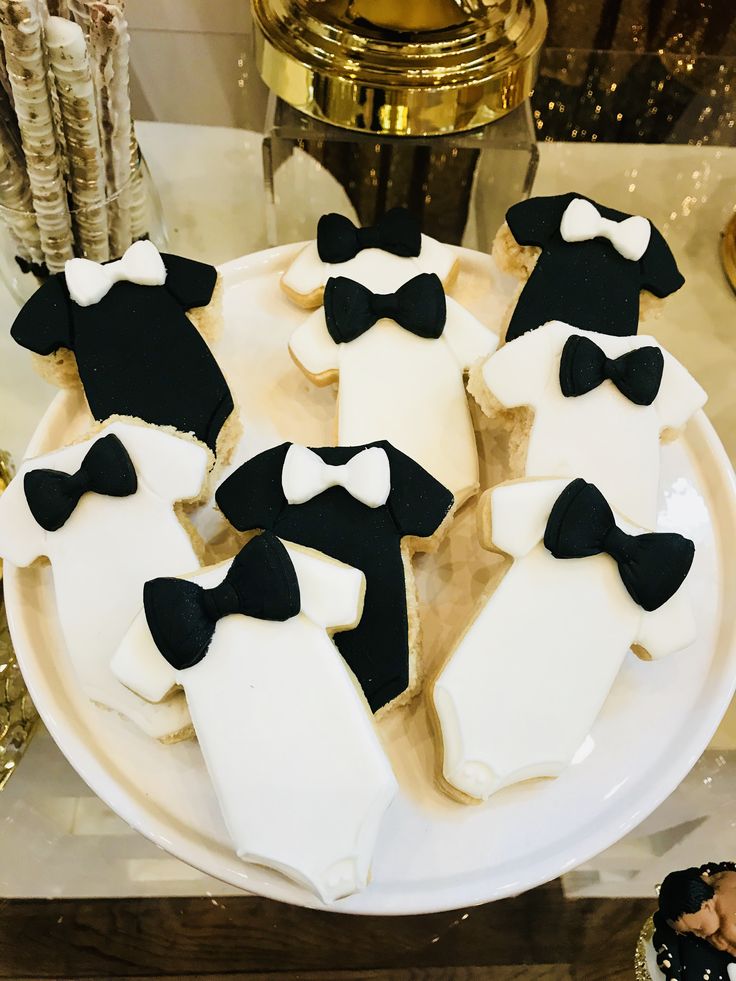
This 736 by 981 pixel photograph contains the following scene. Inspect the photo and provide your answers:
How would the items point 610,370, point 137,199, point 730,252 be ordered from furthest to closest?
point 730,252 < point 137,199 < point 610,370

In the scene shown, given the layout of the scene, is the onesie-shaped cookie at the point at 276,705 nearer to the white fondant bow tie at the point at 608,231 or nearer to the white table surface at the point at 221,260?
the white table surface at the point at 221,260

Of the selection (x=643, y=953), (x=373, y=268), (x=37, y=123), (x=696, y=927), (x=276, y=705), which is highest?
(x=37, y=123)

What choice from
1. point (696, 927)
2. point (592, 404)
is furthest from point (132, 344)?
point (696, 927)

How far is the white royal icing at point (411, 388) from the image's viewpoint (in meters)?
0.69

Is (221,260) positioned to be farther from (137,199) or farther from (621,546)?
(621,546)

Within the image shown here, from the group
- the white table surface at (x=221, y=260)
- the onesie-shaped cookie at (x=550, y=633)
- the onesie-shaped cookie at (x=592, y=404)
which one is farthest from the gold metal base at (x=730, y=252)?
the onesie-shaped cookie at (x=550, y=633)

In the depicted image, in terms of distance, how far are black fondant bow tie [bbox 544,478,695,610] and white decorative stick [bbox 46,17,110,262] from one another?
55 cm

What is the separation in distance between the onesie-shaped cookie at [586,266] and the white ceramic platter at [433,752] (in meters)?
0.13

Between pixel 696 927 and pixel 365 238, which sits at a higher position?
pixel 365 238

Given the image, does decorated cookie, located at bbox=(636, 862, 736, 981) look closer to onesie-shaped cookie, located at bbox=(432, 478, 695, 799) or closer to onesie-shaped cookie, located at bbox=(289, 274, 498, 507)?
onesie-shaped cookie, located at bbox=(432, 478, 695, 799)

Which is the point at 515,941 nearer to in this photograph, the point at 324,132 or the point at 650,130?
the point at 324,132

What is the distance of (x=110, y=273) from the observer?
70 cm

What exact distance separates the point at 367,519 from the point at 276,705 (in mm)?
158

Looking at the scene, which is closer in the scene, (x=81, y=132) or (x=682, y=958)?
(x=682, y=958)
